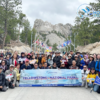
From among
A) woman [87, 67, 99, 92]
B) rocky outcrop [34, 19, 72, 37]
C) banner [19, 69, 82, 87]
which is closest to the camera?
woman [87, 67, 99, 92]

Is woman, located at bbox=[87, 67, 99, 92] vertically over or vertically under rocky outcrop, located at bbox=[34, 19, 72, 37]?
under

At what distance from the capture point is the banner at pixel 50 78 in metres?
7.88

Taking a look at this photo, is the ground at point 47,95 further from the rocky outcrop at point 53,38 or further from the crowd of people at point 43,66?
the rocky outcrop at point 53,38

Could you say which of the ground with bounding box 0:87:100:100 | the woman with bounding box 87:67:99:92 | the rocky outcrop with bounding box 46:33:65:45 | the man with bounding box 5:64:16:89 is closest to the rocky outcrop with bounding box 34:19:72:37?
the rocky outcrop with bounding box 46:33:65:45

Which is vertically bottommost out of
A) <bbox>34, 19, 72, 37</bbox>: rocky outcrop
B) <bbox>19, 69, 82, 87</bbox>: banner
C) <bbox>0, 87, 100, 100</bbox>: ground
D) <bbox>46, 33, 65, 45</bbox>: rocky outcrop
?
<bbox>0, 87, 100, 100</bbox>: ground

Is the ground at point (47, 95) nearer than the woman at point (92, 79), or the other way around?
the ground at point (47, 95)

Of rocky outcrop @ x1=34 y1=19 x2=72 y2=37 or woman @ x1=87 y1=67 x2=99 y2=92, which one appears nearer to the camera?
woman @ x1=87 y1=67 x2=99 y2=92

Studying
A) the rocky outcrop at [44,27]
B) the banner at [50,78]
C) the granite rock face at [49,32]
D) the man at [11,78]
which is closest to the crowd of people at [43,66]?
the man at [11,78]

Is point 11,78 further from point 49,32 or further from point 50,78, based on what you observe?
point 49,32

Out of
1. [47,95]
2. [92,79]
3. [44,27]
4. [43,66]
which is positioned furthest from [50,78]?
[44,27]

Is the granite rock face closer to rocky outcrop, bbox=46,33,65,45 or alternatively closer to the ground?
rocky outcrop, bbox=46,33,65,45

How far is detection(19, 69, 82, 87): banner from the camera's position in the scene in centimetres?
788

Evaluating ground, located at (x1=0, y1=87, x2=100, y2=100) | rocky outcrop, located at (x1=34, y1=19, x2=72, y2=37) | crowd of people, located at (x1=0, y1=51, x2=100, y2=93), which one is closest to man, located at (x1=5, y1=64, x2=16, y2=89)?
crowd of people, located at (x1=0, y1=51, x2=100, y2=93)

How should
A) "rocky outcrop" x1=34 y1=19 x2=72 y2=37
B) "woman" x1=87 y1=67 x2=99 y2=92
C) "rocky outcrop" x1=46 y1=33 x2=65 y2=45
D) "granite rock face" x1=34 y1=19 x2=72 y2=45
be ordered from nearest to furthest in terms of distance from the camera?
"woman" x1=87 y1=67 x2=99 y2=92, "rocky outcrop" x1=46 y1=33 x2=65 y2=45, "granite rock face" x1=34 y1=19 x2=72 y2=45, "rocky outcrop" x1=34 y1=19 x2=72 y2=37
